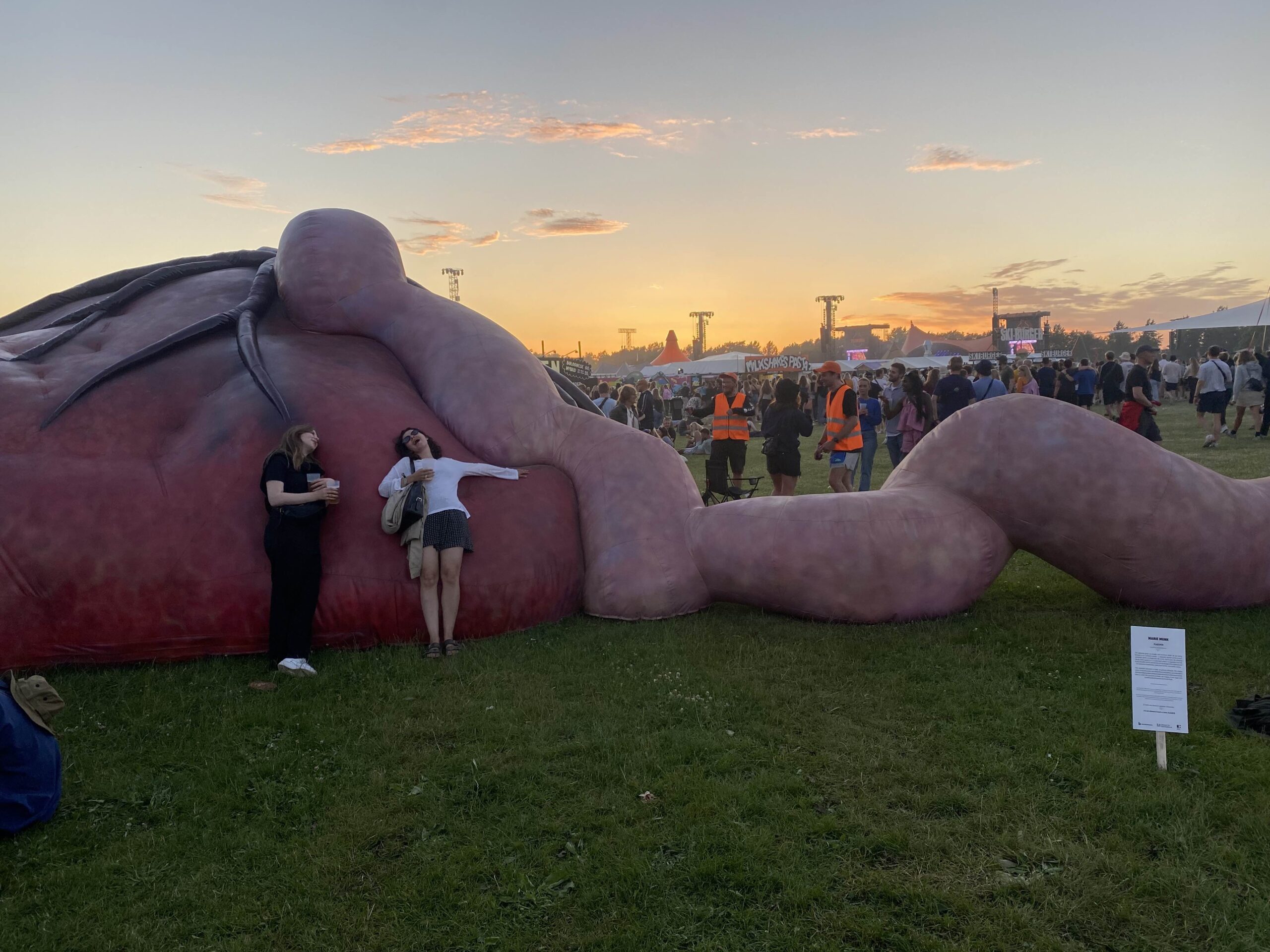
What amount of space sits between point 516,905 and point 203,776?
1854 millimetres

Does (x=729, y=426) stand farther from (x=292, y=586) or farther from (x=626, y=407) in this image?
(x=292, y=586)

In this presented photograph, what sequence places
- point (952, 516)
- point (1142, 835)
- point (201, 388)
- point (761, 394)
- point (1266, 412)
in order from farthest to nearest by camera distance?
point (761, 394)
point (1266, 412)
point (201, 388)
point (952, 516)
point (1142, 835)

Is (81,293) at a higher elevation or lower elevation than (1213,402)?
higher

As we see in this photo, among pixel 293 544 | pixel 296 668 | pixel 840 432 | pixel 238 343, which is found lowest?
pixel 296 668

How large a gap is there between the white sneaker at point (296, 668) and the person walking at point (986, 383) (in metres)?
8.97

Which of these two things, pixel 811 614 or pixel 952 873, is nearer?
pixel 952 873

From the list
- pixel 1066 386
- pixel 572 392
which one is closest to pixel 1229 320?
pixel 1066 386

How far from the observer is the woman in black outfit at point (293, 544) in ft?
16.8

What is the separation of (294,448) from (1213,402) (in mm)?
16297

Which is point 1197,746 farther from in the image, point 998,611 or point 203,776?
point 203,776

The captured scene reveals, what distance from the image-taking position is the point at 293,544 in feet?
16.9

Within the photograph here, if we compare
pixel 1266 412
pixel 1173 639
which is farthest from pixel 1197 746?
pixel 1266 412

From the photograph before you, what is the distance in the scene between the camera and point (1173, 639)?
3498mm

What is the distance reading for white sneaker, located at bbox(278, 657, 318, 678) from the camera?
5070 millimetres
